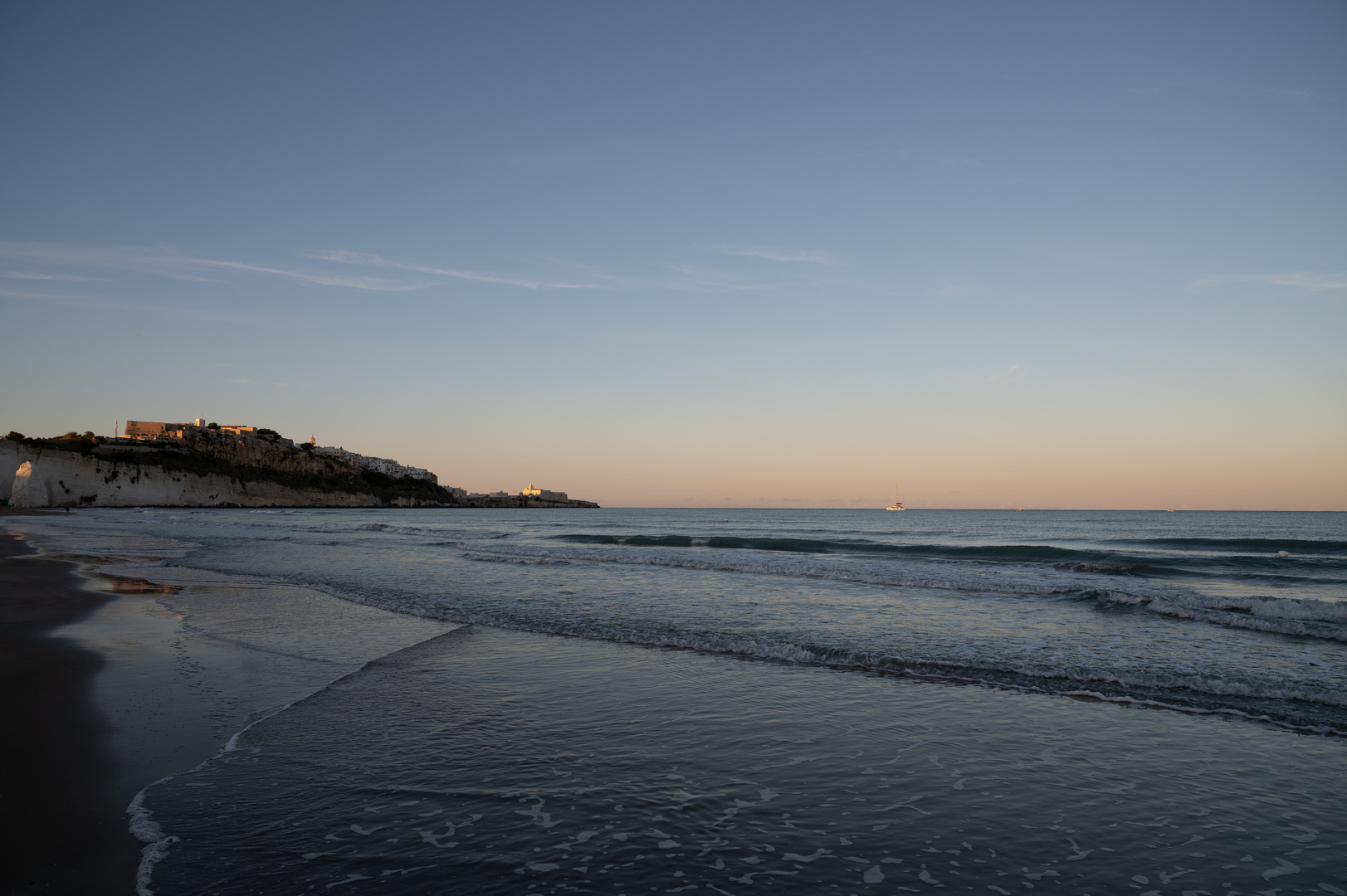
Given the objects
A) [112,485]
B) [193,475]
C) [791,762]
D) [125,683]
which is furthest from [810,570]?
[193,475]

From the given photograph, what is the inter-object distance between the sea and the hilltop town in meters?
91.1

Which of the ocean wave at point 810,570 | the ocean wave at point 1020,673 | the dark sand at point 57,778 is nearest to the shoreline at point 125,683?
the dark sand at point 57,778

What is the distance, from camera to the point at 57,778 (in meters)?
4.93

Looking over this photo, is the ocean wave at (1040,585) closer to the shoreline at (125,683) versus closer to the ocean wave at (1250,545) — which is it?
the shoreline at (125,683)

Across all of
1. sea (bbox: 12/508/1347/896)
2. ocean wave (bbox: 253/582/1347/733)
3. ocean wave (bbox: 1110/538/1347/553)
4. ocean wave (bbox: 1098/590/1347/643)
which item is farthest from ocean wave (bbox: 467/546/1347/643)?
ocean wave (bbox: 1110/538/1347/553)

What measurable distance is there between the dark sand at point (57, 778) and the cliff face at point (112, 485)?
89.5 m

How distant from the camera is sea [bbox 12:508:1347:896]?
3.96 m

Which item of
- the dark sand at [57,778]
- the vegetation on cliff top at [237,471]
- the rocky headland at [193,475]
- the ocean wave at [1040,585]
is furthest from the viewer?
the vegetation on cliff top at [237,471]

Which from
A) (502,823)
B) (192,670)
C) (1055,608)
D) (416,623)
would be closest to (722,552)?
(1055,608)

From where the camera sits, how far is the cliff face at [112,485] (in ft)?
243

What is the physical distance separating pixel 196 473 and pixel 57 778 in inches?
4947

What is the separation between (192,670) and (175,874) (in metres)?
5.69

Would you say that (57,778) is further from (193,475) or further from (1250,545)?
(193,475)

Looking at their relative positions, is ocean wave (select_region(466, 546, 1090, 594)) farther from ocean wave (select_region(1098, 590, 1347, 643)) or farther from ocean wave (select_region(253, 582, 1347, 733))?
ocean wave (select_region(253, 582, 1347, 733))
